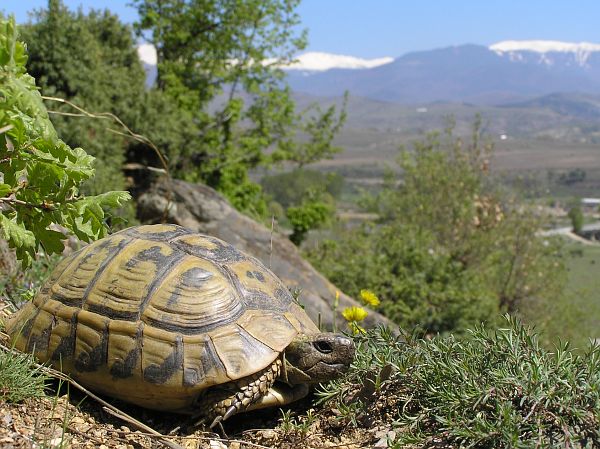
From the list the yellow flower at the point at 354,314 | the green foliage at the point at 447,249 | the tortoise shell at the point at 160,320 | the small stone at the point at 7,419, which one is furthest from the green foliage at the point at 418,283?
the small stone at the point at 7,419

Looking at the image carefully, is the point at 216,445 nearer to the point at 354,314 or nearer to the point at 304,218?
the point at 354,314

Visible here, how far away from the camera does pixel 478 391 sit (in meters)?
3.17

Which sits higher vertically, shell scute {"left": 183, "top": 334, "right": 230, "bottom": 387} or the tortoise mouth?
shell scute {"left": 183, "top": 334, "right": 230, "bottom": 387}

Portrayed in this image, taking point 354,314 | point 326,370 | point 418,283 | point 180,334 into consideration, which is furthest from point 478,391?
point 418,283

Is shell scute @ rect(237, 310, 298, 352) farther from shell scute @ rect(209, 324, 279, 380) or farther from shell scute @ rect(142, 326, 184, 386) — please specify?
shell scute @ rect(142, 326, 184, 386)

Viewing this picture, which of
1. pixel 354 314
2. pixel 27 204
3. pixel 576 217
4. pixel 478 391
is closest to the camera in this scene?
pixel 478 391

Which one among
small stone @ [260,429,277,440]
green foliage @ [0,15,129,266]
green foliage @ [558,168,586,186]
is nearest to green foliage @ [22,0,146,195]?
green foliage @ [0,15,129,266]

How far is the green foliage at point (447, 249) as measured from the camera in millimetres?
14625

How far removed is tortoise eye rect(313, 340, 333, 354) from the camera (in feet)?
11.4

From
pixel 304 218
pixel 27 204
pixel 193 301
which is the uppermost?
pixel 27 204

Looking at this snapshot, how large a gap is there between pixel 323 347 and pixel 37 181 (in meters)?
1.69

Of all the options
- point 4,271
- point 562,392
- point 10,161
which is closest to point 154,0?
point 4,271

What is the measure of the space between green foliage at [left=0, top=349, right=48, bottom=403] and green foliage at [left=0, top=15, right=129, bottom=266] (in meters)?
0.54

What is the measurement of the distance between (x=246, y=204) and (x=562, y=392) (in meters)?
18.7
